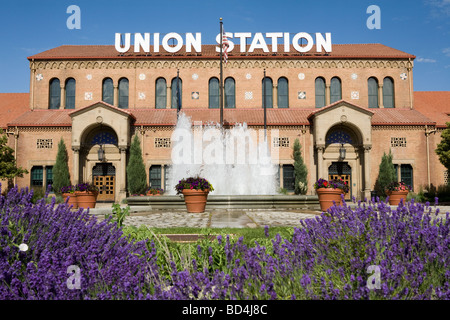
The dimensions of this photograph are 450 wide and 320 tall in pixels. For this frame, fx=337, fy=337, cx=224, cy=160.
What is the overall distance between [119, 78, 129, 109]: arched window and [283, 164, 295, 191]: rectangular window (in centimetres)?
1679

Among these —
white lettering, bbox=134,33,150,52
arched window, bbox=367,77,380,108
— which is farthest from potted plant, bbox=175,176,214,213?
arched window, bbox=367,77,380,108

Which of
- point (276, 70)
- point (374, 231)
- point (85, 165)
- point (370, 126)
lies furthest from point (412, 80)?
point (374, 231)

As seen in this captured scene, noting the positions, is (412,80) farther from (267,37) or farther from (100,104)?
(100,104)

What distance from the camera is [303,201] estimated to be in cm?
1587

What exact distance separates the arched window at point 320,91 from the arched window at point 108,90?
20.3 m

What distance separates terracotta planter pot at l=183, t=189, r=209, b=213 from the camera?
44.4 ft

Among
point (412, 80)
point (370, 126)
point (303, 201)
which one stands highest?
point (412, 80)

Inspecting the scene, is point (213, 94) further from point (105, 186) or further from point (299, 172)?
point (105, 186)

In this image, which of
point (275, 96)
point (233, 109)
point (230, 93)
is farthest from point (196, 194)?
point (275, 96)

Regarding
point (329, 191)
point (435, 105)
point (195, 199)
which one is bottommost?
point (195, 199)

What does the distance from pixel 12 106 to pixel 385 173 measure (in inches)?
1449

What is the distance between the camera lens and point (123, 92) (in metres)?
33.5

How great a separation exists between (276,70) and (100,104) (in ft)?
55.5

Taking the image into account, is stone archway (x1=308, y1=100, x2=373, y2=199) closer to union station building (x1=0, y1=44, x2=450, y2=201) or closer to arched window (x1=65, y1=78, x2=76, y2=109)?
union station building (x1=0, y1=44, x2=450, y2=201)
